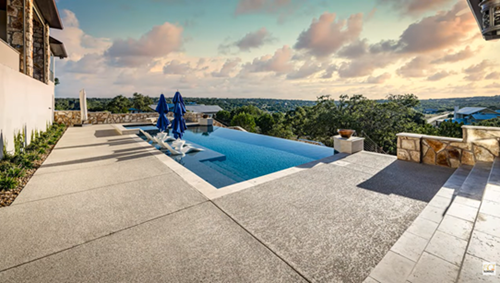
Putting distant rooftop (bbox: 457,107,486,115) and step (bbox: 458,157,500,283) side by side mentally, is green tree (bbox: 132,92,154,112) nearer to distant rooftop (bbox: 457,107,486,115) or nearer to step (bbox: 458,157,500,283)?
step (bbox: 458,157,500,283)

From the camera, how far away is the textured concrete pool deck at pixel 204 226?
84.1 inches

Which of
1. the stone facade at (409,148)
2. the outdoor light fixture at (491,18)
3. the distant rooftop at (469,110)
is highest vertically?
the distant rooftop at (469,110)

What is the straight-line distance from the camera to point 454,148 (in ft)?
17.6

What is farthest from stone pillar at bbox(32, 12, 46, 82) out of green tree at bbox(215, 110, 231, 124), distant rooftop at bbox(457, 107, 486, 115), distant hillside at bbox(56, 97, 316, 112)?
distant rooftop at bbox(457, 107, 486, 115)

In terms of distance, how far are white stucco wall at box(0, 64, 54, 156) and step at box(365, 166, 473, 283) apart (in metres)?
8.72

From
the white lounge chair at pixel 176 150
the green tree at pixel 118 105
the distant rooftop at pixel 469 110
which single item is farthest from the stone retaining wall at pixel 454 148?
the distant rooftop at pixel 469 110

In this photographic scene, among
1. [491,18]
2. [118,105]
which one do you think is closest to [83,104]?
[491,18]

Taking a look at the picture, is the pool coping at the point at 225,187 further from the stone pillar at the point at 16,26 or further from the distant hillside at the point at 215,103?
the distant hillside at the point at 215,103

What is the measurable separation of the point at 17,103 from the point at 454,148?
12.6 meters

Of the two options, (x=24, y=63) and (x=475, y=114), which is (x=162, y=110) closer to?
(x=24, y=63)

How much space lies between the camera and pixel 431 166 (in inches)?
217

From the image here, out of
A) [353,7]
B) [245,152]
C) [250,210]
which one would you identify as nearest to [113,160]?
[245,152]

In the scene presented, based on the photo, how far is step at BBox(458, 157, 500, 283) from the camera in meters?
1.69

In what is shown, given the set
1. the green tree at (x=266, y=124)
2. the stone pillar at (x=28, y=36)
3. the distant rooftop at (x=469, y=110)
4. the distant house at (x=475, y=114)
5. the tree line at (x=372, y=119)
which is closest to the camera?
the stone pillar at (x=28, y=36)
